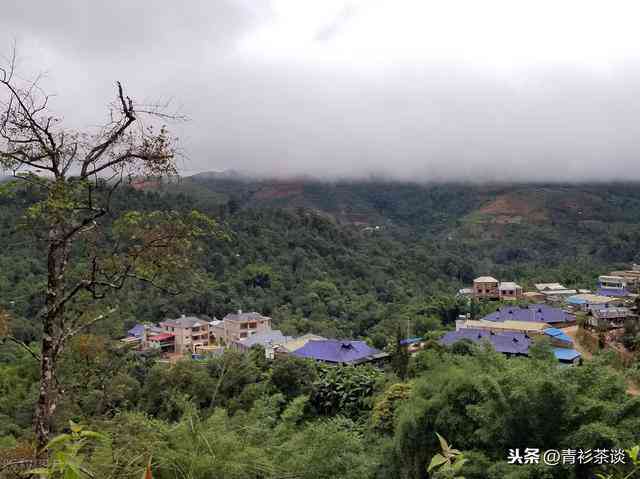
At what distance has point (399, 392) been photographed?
10.7 m

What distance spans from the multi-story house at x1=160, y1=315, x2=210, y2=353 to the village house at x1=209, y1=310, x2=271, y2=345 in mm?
522

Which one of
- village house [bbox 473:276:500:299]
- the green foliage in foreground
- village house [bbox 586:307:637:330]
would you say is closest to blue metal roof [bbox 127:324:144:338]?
village house [bbox 473:276:500:299]

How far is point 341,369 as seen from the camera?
15.4m

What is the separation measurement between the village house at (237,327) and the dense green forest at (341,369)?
144cm

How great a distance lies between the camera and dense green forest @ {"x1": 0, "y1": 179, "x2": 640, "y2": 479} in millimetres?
4496

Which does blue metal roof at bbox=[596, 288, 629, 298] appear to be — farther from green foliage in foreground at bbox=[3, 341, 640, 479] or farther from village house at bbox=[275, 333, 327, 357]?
green foliage in foreground at bbox=[3, 341, 640, 479]

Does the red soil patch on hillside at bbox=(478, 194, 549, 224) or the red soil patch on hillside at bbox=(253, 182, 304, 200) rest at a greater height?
the red soil patch on hillside at bbox=(253, 182, 304, 200)

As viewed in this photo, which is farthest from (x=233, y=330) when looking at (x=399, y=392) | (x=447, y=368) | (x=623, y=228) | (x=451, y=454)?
(x=623, y=228)

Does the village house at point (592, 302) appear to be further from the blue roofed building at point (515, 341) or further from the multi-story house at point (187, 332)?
the multi-story house at point (187, 332)

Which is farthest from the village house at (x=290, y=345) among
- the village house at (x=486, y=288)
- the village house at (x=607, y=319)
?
the village house at (x=486, y=288)

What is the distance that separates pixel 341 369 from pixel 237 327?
10718mm

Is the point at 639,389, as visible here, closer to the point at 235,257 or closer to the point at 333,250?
the point at 235,257

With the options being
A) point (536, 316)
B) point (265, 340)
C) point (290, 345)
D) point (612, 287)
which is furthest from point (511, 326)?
point (612, 287)

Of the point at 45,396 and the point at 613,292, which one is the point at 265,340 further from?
the point at 45,396
